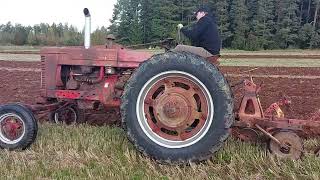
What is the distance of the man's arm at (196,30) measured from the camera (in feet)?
18.2

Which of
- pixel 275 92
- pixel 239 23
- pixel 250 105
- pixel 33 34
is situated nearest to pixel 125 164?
pixel 250 105

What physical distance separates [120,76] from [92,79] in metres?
0.40

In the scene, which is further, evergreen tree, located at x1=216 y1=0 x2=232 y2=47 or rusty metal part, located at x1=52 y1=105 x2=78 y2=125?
evergreen tree, located at x1=216 y1=0 x2=232 y2=47

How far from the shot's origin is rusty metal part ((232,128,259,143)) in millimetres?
5234

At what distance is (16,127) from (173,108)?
225 cm

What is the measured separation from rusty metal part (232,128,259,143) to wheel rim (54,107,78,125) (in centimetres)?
290

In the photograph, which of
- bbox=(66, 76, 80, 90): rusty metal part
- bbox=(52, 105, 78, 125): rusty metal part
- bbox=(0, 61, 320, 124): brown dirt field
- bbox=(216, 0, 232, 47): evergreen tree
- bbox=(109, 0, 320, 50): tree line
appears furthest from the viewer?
bbox=(216, 0, 232, 47): evergreen tree

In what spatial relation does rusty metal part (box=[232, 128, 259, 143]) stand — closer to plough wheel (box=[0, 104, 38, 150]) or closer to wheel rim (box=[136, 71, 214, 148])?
wheel rim (box=[136, 71, 214, 148])

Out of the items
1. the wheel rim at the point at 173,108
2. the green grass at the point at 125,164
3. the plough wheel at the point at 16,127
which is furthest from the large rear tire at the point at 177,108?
the plough wheel at the point at 16,127

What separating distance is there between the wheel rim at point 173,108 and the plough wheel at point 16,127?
1.66 metres

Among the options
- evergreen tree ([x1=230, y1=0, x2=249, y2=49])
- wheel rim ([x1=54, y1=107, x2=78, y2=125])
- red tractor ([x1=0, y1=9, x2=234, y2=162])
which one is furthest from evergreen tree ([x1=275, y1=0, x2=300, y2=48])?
red tractor ([x1=0, y1=9, x2=234, y2=162])

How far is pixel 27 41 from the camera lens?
60188 millimetres

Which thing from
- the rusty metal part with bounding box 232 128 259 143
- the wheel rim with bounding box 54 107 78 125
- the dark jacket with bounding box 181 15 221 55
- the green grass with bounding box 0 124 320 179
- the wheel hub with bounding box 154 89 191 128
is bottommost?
the green grass with bounding box 0 124 320 179

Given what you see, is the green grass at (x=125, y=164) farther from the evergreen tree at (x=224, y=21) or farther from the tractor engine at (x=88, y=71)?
the evergreen tree at (x=224, y=21)
